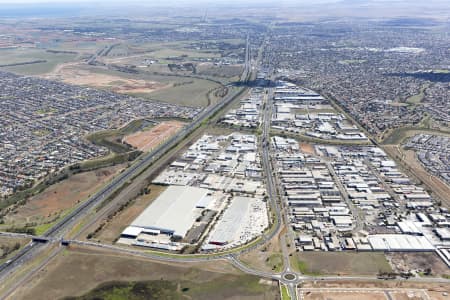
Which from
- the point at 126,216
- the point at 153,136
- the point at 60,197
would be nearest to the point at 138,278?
the point at 126,216

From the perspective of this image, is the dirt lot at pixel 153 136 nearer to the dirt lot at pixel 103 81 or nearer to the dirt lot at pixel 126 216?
the dirt lot at pixel 126 216

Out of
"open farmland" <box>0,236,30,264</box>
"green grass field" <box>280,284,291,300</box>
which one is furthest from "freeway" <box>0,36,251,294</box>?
"green grass field" <box>280,284,291,300</box>

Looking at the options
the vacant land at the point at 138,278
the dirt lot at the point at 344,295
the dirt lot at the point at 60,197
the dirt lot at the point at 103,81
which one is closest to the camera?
the dirt lot at the point at 344,295

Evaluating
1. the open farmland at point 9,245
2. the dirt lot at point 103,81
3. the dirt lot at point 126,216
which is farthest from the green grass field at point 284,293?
the dirt lot at point 103,81

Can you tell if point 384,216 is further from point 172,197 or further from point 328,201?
point 172,197

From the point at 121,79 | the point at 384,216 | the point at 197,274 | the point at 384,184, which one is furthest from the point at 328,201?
the point at 121,79
